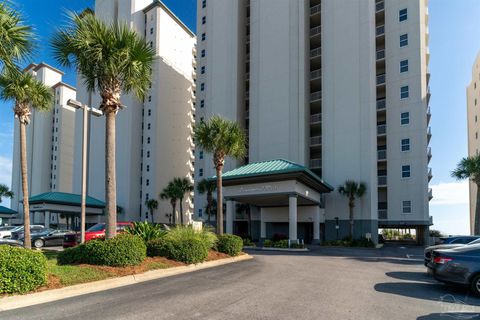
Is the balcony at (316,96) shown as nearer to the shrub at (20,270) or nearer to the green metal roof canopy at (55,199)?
the green metal roof canopy at (55,199)

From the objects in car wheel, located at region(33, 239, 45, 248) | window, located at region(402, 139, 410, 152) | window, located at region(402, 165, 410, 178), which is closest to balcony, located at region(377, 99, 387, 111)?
window, located at region(402, 139, 410, 152)

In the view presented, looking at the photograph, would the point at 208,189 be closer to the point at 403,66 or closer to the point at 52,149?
the point at 403,66

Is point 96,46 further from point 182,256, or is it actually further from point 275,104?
point 275,104

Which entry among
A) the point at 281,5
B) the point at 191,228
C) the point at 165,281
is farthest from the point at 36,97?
the point at 281,5

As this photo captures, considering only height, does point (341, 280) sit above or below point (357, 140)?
below

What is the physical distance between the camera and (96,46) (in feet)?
42.7

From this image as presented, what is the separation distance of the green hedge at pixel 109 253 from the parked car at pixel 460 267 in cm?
952

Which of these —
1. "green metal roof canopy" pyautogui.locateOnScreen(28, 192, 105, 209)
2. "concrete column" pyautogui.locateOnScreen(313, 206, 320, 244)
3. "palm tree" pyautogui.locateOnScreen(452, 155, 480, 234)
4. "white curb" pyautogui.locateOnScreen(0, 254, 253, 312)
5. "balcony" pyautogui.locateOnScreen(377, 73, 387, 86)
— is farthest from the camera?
"green metal roof canopy" pyautogui.locateOnScreen(28, 192, 105, 209)

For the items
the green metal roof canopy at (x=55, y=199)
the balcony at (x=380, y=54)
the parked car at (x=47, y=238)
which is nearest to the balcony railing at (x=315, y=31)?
the balcony at (x=380, y=54)

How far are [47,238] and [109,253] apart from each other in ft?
66.0

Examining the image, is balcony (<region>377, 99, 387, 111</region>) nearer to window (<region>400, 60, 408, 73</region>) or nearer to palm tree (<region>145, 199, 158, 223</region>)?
window (<region>400, 60, 408, 73</region>)

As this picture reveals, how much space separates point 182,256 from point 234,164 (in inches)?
1317

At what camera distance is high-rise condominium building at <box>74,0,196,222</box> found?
6675 centimetres

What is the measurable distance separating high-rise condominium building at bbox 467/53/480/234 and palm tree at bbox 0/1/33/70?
7939cm
